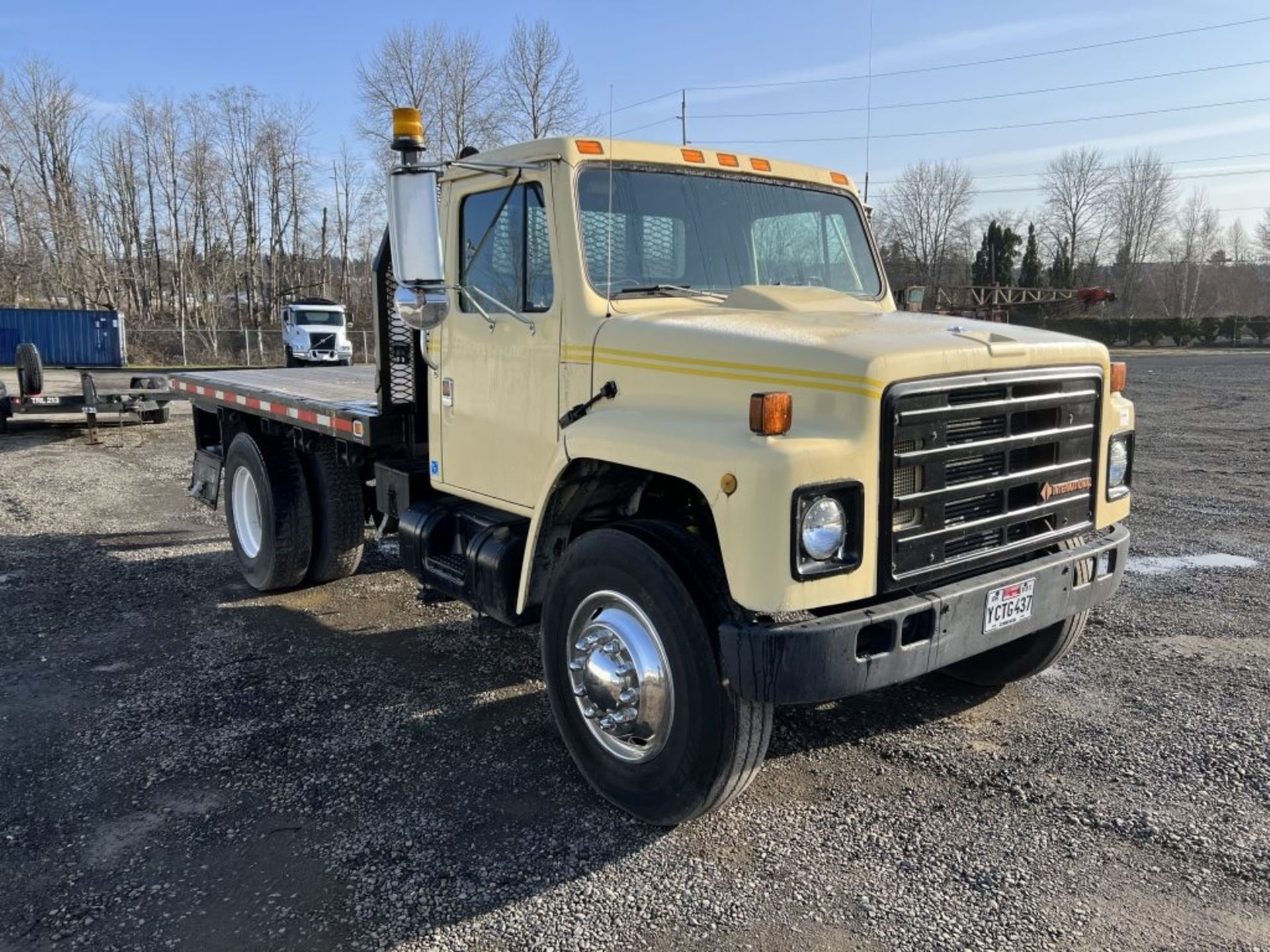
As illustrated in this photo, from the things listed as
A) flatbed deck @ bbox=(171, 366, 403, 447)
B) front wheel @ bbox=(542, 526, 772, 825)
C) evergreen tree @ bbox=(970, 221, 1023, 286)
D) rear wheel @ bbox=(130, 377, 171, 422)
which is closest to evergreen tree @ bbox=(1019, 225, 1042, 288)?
evergreen tree @ bbox=(970, 221, 1023, 286)

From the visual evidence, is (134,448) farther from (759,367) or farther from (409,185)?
(759,367)

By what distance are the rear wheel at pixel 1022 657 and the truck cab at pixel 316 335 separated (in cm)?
2647

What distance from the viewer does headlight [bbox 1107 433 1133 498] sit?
399 cm

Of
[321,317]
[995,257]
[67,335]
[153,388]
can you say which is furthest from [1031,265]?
[153,388]

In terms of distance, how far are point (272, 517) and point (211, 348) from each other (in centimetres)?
3543

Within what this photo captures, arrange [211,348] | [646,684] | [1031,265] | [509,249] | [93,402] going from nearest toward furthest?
[646,684] < [509,249] < [93,402] < [211,348] < [1031,265]

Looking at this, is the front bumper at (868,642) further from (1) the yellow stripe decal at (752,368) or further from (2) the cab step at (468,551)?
(2) the cab step at (468,551)

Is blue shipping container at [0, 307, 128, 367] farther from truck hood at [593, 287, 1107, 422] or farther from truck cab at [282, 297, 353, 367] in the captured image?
truck hood at [593, 287, 1107, 422]

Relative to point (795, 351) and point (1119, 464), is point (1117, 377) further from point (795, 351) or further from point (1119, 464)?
point (795, 351)

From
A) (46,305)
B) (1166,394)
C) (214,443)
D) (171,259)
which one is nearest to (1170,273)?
(1166,394)

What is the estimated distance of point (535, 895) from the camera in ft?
10.2

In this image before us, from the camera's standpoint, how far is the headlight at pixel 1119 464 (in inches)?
157

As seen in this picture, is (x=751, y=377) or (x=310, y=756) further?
(x=310, y=756)

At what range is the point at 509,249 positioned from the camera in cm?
425
